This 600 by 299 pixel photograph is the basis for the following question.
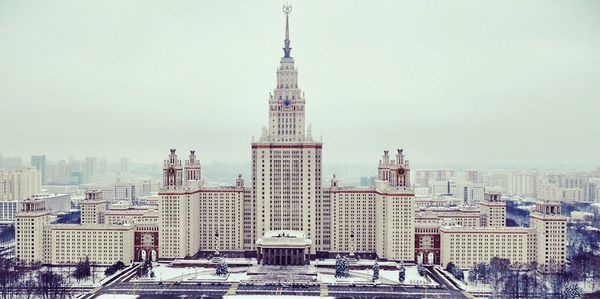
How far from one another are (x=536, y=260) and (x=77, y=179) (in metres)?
88.0

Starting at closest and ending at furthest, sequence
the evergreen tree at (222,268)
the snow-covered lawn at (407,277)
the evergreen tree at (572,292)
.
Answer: the evergreen tree at (572,292) → the snow-covered lawn at (407,277) → the evergreen tree at (222,268)

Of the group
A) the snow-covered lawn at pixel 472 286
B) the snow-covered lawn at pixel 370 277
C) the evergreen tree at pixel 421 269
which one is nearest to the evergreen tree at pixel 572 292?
the snow-covered lawn at pixel 472 286

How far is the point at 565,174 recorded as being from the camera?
89562mm

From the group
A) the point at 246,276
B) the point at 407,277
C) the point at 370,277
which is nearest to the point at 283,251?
the point at 246,276

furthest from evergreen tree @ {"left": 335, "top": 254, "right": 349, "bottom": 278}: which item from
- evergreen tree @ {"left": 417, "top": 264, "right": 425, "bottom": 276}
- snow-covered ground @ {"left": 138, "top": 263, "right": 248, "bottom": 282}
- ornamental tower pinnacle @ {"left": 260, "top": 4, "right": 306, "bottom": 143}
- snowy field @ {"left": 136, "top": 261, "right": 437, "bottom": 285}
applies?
ornamental tower pinnacle @ {"left": 260, "top": 4, "right": 306, "bottom": 143}

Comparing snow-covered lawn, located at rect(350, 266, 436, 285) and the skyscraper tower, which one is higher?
the skyscraper tower

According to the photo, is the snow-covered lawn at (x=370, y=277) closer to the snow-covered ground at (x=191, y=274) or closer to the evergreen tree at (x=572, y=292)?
the snow-covered ground at (x=191, y=274)

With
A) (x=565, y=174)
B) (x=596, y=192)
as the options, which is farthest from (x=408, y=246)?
(x=596, y=192)

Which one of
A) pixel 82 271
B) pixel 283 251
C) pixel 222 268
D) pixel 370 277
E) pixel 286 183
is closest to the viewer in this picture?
pixel 82 271

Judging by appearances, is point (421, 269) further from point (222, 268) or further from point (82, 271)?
point (82, 271)

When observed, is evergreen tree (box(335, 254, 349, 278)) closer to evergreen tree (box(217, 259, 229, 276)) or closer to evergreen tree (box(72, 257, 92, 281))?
evergreen tree (box(217, 259, 229, 276))

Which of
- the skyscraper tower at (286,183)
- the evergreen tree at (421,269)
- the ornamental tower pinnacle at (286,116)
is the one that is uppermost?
the ornamental tower pinnacle at (286,116)

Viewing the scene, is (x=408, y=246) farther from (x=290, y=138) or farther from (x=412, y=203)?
(x=290, y=138)

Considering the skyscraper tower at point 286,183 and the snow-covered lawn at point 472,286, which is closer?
the snow-covered lawn at point 472,286
